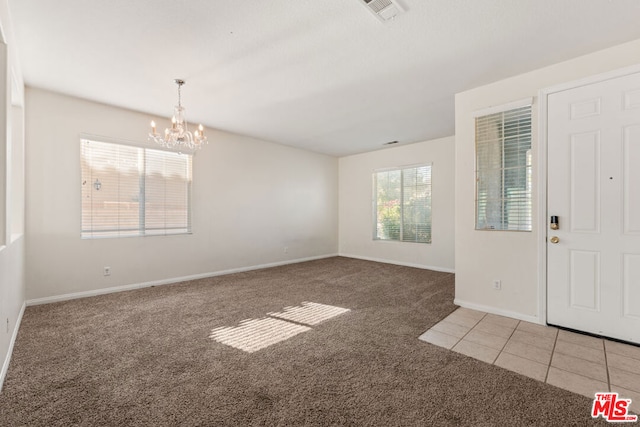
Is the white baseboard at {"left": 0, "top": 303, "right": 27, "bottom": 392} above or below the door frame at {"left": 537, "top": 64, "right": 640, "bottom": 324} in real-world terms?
below

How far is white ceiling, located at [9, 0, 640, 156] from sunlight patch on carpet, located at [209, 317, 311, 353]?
8.85 feet

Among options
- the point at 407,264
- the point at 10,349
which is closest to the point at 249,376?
the point at 10,349

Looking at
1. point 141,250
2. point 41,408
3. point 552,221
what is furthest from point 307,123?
point 41,408

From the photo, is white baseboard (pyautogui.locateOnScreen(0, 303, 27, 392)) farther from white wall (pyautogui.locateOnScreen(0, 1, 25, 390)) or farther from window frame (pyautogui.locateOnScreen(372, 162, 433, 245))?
window frame (pyautogui.locateOnScreen(372, 162, 433, 245))

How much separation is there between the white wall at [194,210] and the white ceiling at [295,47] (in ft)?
1.65

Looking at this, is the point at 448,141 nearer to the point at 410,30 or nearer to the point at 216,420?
the point at 410,30

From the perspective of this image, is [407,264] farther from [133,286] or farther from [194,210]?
[133,286]

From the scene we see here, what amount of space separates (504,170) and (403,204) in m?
3.27

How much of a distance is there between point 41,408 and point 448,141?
250 inches

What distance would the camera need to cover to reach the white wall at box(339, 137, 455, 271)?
5.75m

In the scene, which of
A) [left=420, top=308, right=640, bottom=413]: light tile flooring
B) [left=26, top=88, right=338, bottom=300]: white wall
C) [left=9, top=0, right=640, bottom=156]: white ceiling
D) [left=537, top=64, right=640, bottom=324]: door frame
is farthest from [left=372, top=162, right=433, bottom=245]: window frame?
[left=420, top=308, right=640, bottom=413]: light tile flooring

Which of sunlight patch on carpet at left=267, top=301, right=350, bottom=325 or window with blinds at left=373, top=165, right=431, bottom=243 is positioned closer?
sunlight patch on carpet at left=267, top=301, right=350, bottom=325

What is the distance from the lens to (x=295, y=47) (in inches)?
104
